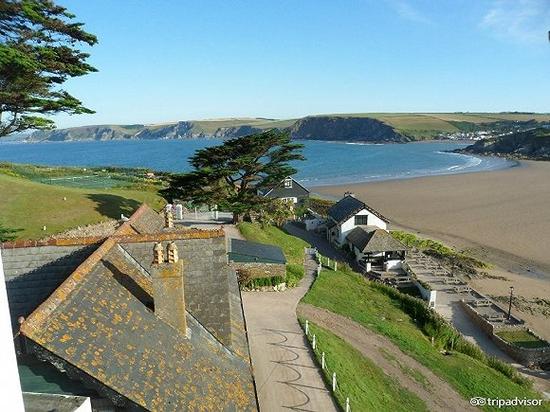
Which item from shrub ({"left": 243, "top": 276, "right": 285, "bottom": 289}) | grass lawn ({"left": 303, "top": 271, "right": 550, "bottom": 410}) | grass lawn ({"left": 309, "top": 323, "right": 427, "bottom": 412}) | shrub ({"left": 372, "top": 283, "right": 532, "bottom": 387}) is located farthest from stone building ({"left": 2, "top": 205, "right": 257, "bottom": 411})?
shrub ({"left": 372, "top": 283, "right": 532, "bottom": 387})

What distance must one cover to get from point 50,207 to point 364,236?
910 inches

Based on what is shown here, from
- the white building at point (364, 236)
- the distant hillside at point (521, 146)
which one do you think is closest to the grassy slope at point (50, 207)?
the white building at point (364, 236)

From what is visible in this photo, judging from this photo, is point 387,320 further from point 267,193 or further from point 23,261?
point 267,193

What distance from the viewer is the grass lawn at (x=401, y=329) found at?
1690 centimetres

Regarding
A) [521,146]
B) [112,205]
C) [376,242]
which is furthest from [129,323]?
[521,146]

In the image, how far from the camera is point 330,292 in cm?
2378

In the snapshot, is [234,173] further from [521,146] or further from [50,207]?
[521,146]

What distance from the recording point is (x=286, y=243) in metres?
32.4

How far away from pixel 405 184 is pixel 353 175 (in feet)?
66.8

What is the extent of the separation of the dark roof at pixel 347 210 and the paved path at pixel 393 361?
57.9ft

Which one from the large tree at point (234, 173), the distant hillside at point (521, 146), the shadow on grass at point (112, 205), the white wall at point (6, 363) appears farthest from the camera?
the distant hillside at point (521, 146)

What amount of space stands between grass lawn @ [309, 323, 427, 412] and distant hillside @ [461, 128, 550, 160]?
12364cm

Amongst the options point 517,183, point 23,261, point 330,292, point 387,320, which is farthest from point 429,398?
point 517,183

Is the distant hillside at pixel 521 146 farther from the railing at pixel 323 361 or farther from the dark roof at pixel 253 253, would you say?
the railing at pixel 323 361
